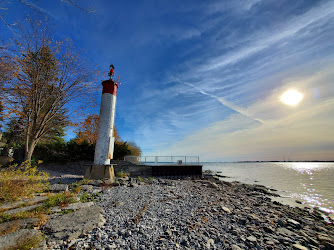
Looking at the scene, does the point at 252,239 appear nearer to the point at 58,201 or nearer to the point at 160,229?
the point at 160,229

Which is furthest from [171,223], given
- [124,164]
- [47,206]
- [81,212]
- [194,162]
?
[194,162]

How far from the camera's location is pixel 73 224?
3859 mm

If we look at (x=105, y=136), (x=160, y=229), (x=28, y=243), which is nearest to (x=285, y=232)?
(x=160, y=229)

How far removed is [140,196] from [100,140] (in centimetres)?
638

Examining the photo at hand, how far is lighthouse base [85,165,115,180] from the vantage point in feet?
35.6

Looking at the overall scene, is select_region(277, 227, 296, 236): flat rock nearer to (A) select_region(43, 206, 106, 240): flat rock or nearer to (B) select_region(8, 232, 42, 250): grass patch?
(A) select_region(43, 206, 106, 240): flat rock

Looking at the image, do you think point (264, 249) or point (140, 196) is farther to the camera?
point (140, 196)

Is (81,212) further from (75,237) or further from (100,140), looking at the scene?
(100,140)

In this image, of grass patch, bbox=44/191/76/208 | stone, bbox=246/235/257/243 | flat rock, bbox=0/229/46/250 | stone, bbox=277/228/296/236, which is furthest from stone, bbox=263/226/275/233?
grass patch, bbox=44/191/76/208

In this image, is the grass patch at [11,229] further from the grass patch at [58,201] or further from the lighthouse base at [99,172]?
the lighthouse base at [99,172]

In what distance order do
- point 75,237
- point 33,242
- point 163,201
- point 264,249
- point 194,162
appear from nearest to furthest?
point 33,242 → point 75,237 → point 264,249 → point 163,201 → point 194,162

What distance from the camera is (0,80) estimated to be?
8.03 meters

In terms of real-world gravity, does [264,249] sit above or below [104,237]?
below

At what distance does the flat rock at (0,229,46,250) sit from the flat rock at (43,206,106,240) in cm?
30
